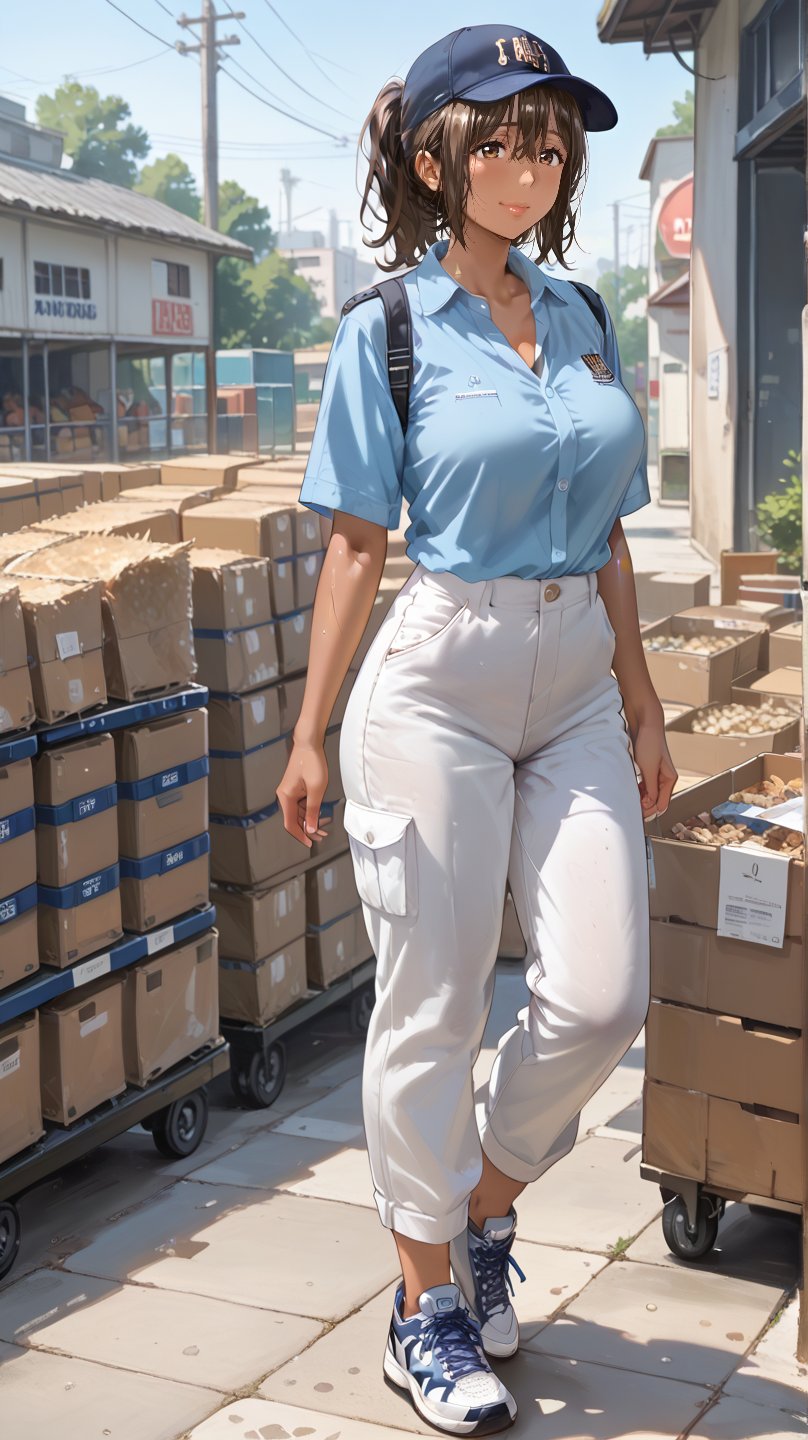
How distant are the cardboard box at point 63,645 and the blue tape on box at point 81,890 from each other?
428mm

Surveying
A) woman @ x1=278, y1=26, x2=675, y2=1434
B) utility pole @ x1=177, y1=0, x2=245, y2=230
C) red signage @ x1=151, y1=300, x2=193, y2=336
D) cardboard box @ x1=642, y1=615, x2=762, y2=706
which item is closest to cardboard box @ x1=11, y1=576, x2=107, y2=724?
woman @ x1=278, y1=26, x2=675, y2=1434

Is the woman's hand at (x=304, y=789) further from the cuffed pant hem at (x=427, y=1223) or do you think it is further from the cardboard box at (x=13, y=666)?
the cardboard box at (x=13, y=666)

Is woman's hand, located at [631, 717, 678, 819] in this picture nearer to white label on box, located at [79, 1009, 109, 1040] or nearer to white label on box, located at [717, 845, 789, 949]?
white label on box, located at [717, 845, 789, 949]

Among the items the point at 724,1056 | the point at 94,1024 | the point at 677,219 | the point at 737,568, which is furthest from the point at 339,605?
the point at 677,219

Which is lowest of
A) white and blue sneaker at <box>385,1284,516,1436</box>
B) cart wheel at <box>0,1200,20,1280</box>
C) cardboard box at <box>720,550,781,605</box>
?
cart wheel at <box>0,1200,20,1280</box>

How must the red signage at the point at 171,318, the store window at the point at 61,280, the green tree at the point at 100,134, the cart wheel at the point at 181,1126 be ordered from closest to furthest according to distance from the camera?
the cart wheel at the point at 181,1126
the store window at the point at 61,280
the red signage at the point at 171,318
the green tree at the point at 100,134

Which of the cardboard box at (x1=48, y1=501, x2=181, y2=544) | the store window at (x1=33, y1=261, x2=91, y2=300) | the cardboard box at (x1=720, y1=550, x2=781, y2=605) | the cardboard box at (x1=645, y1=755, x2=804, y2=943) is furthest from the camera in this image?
the store window at (x1=33, y1=261, x2=91, y2=300)

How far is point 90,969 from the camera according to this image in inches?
157

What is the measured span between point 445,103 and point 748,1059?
1947 mm

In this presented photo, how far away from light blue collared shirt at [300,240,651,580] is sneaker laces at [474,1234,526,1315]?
1230 mm

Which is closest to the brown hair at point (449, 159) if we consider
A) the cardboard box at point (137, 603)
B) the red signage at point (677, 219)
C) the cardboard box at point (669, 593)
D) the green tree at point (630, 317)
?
the cardboard box at point (137, 603)

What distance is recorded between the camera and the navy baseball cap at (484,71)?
2.47 m

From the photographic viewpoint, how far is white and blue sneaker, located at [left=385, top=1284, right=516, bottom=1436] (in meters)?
2.67

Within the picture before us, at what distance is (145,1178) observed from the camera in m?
4.21
